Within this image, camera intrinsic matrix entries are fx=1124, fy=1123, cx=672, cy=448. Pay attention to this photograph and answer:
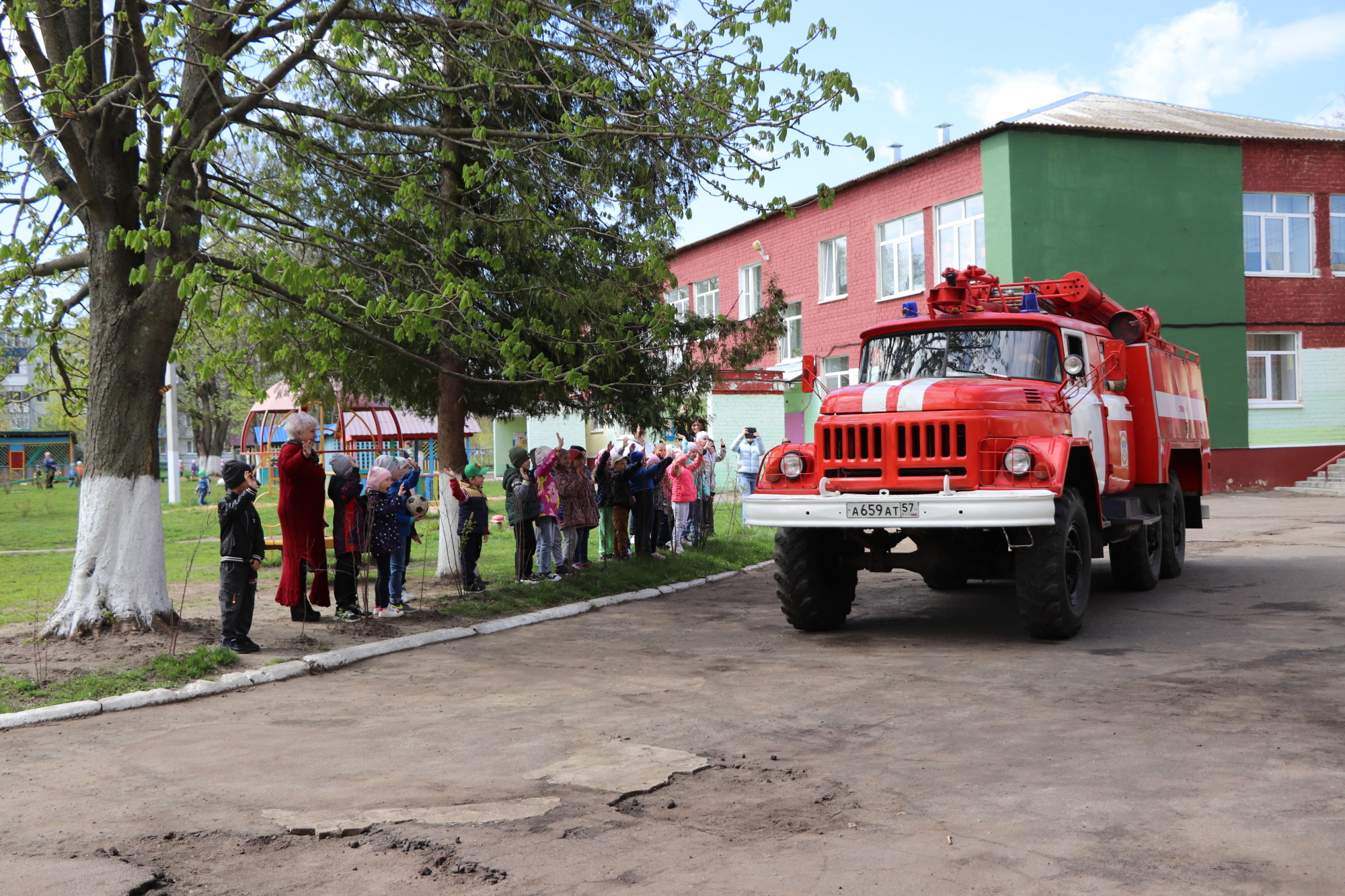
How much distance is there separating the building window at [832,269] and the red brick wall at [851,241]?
0.18 meters

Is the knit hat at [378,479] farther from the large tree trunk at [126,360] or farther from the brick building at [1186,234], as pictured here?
the brick building at [1186,234]

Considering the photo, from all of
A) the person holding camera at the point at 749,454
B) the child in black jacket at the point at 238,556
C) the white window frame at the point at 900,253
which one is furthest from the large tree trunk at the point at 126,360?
the white window frame at the point at 900,253

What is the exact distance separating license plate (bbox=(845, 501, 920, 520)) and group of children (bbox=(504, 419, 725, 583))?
4.58 m

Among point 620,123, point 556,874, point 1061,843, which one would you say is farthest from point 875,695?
point 620,123

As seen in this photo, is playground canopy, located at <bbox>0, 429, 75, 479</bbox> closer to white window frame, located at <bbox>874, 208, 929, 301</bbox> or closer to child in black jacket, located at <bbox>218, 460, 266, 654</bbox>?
white window frame, located at <bbox>874, 208, 929, 301</bbox>

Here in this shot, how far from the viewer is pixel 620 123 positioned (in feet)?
35.4

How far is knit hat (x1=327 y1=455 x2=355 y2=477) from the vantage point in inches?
415

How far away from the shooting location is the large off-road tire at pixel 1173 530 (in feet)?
42.4

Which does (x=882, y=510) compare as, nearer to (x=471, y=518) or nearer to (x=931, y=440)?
(x=931, y=440)

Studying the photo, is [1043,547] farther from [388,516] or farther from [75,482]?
[75,482]

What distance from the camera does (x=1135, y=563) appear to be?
12227mm

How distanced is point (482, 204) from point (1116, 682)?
790 centimetres

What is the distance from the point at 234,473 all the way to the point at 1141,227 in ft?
76.3

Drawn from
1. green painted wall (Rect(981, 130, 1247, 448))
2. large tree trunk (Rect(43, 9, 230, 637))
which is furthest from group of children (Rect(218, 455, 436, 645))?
green painted wall (Rect(981, 130, 1247, 448))
